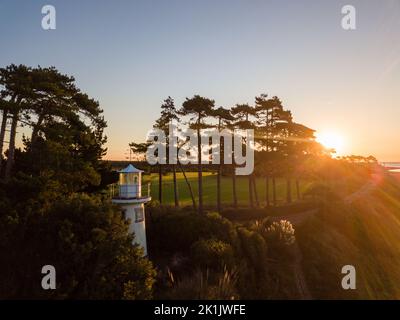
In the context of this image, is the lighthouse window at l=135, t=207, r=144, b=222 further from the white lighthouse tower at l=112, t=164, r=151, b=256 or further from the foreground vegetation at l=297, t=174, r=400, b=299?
the foreground vegetation at l=297, t=174, r=400, b=299

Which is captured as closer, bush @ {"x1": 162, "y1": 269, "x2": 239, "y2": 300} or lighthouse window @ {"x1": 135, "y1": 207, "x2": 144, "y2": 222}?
bush @ {"x1": 162, "y1": 269, "x2": 239, "y2": 300}

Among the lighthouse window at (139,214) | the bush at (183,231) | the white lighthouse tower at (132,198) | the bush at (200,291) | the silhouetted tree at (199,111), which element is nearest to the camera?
the bush at (200,291)

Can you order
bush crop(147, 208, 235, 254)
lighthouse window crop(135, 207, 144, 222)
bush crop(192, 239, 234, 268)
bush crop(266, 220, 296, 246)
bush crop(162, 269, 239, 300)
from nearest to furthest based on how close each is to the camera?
bush crop(162, 269, 239, 300) → bush crop(192, 239, 234, 268) → lighthouse window crop(135, 207, 144, 222) → bush crop(147, 208, 235, 254) → bush crop(266, 220, 296, 246)

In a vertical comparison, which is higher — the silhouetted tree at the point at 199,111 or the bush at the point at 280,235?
the silhouetted tree at the point at 199,111

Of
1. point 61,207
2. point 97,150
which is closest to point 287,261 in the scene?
point 61,207

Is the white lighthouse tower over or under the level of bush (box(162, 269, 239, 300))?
over

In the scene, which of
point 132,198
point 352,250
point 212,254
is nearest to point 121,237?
point 132,198

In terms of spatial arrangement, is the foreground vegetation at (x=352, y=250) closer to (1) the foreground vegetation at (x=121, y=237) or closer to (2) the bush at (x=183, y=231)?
(1) the foreground vegetation at (x=121, y=237)

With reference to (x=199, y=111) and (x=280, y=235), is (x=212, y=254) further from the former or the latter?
(x=199, y=111)

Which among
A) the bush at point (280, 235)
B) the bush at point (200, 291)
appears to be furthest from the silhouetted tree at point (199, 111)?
the bush at point (200, 291)

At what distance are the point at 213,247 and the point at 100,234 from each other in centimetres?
599

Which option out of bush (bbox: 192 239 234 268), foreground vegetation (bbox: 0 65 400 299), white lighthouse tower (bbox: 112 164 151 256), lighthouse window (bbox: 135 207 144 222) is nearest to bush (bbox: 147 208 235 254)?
foreground vegetation (bbox: 0 65 400 299)

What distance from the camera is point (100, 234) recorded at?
38.8 ft
